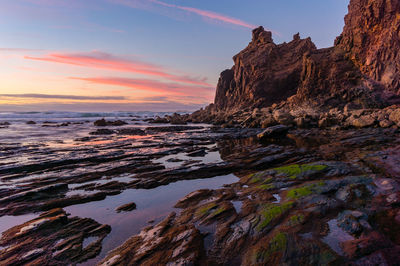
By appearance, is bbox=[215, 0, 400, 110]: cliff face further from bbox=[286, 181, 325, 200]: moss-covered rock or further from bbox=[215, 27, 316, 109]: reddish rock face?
bbox=[286, 181, 325, 200]: moss-covered rock

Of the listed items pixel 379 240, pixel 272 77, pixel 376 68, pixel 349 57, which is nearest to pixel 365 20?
pixel 349 57

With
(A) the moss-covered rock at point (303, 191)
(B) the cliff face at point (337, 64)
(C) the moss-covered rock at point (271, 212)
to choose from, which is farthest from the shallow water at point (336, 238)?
(B) the cliff face at point (337, 64)

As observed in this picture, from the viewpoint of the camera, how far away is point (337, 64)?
4756 cm

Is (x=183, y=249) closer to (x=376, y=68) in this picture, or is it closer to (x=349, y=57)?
(x=376, y=68)

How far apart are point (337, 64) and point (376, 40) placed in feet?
25.4

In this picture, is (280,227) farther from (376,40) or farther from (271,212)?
(376,40)

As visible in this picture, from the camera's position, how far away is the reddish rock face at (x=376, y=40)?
37.7m

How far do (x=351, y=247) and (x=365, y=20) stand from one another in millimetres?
57958

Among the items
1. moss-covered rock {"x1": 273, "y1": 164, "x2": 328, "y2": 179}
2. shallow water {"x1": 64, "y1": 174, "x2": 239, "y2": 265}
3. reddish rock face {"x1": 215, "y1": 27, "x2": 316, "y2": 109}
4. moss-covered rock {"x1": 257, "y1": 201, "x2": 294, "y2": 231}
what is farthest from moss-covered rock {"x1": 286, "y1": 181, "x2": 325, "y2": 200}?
reddish rock face {"x1": 215, "y1": 27, "x2": 316, "y2": 109}

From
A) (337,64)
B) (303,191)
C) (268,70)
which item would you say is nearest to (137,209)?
(303,191)

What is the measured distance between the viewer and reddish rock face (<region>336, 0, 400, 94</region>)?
1483 inches

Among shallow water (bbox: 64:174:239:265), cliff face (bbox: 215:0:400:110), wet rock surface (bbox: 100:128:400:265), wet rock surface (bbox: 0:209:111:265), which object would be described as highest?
cliff face (bbox: 215:0:400:110)

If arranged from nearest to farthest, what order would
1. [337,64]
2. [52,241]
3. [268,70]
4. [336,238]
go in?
[336,238] < [52,241] < [337,64] < [268,70]

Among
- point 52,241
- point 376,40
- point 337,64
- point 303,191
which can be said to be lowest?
point 52,241
